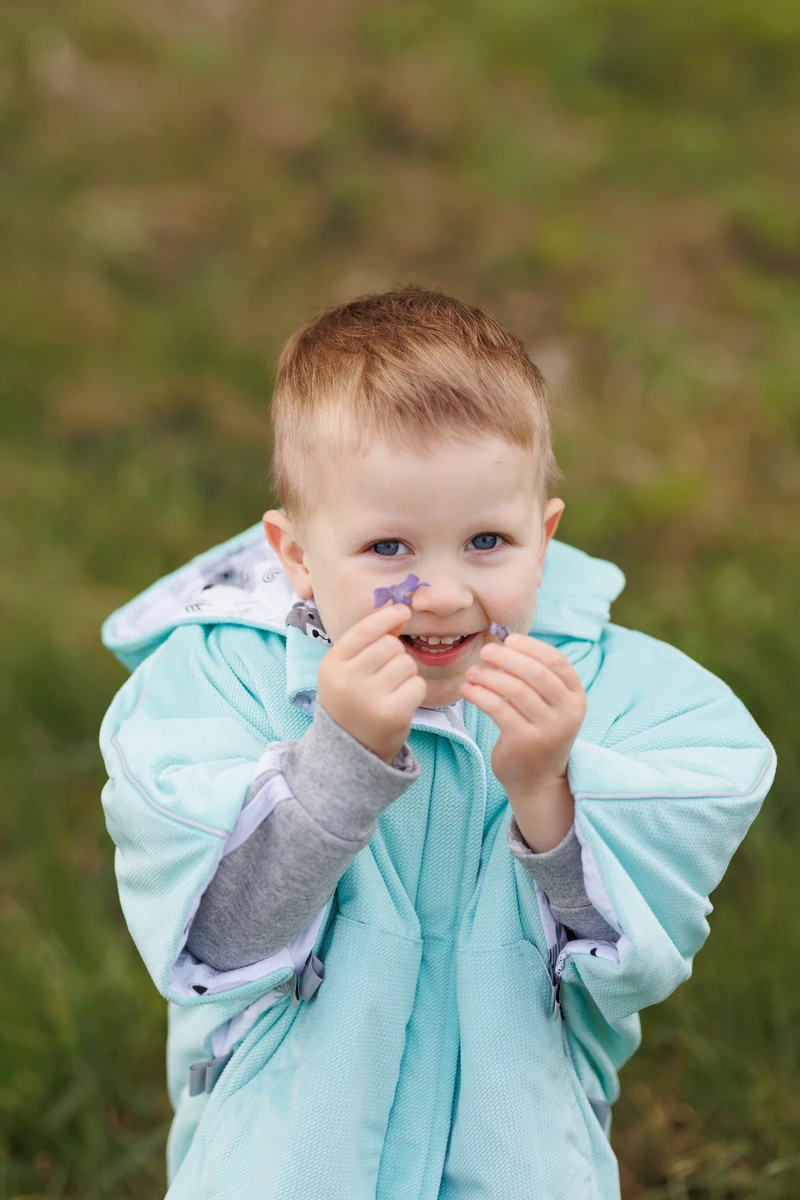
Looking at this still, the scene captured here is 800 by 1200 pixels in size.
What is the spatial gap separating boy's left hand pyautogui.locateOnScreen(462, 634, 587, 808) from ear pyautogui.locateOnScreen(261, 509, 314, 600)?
326 mm

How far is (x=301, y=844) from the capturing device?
59.4 inches

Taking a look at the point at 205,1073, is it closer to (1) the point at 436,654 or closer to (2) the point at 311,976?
(2) the point at 311,976

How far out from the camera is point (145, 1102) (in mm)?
2391

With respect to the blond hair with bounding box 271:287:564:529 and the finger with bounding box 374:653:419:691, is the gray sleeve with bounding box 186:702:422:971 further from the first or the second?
the blond hair with bounding box 271:287:564:529

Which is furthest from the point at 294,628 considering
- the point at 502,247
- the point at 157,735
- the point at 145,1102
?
the point at 502,247

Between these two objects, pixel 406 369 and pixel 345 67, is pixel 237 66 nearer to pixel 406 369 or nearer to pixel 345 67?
pixel 345 67

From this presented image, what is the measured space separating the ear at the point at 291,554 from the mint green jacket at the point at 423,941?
0.07 meters

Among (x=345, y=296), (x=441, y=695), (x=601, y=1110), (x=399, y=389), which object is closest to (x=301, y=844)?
(x=441, y=695)

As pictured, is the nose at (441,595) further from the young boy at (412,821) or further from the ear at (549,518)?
the ear at (549,518)

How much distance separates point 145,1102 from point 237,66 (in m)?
4.74

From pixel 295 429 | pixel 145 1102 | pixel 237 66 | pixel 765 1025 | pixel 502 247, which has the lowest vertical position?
pixel 145 1102

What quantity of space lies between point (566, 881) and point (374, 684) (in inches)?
14.0

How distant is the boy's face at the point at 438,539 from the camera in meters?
1.58

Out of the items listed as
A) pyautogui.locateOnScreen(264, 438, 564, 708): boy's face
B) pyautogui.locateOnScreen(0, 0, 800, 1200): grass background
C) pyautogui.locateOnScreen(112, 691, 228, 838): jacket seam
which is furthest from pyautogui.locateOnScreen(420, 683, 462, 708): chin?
pyautogui.locateOnScreen(0, 0, 800, 1200): grass background
